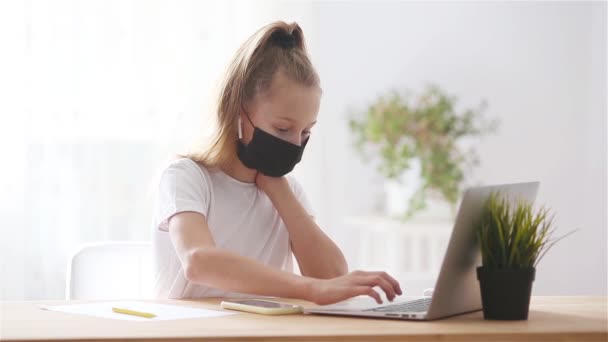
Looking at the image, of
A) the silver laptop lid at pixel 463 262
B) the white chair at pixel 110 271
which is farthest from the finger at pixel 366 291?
the white chair at pixel 110 271

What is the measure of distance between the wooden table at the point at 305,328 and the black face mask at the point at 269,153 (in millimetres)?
496

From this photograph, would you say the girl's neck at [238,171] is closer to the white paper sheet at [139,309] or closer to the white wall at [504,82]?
the white paper sheet at [139,309]

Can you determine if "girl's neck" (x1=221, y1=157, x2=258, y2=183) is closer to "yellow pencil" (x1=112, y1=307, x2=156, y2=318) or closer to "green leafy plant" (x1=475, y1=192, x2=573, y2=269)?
"yellow pencil" (x1=112, y1=307, x2=156, y2=318)

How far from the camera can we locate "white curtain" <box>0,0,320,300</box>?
3.15 meters

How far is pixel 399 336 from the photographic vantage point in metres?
1.07

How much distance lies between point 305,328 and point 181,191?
64cm

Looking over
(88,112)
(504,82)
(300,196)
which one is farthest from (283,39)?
(504,82)

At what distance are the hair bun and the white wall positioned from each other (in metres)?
2.05

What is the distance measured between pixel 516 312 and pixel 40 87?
2.49 meters

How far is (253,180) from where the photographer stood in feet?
6.21

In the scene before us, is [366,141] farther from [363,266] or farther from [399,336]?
[399,336]

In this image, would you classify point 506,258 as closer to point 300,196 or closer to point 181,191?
point 181,191

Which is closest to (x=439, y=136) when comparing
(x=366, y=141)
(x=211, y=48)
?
(x=366, y=141)

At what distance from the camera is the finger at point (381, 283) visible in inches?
50.6
